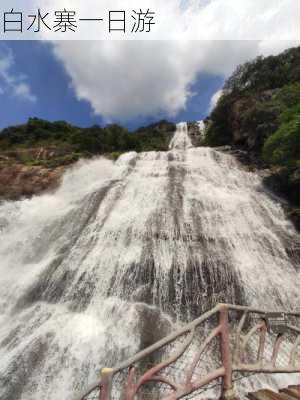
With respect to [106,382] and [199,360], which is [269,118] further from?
[106,382]

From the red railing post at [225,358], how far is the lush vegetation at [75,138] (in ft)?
83.7

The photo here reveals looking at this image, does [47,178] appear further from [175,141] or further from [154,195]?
[175,141]

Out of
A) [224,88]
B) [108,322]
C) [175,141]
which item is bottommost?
[108,322]

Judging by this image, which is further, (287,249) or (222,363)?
(287,249)

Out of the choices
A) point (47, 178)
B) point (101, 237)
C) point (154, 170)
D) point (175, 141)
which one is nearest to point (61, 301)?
point (101, 237)

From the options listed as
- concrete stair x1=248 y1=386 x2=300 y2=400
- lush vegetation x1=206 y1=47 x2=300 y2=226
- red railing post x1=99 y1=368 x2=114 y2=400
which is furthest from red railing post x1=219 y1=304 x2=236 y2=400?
lush vegetation x1=206 y1=47 x2=300 y2=226

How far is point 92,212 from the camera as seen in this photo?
539 inches

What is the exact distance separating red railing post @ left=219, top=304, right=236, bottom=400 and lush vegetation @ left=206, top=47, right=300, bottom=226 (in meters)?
10.6

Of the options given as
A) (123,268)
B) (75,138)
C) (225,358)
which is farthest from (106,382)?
(75,138)

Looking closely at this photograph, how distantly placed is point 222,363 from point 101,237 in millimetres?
8493

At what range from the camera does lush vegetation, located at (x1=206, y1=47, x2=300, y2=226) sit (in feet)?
50.7

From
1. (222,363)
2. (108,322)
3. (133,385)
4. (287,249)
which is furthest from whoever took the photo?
(287,249)

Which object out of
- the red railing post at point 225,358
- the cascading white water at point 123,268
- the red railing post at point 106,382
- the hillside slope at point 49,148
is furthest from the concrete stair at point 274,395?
the hillside slope at point 49,148

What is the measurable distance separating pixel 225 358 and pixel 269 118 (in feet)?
73.5
